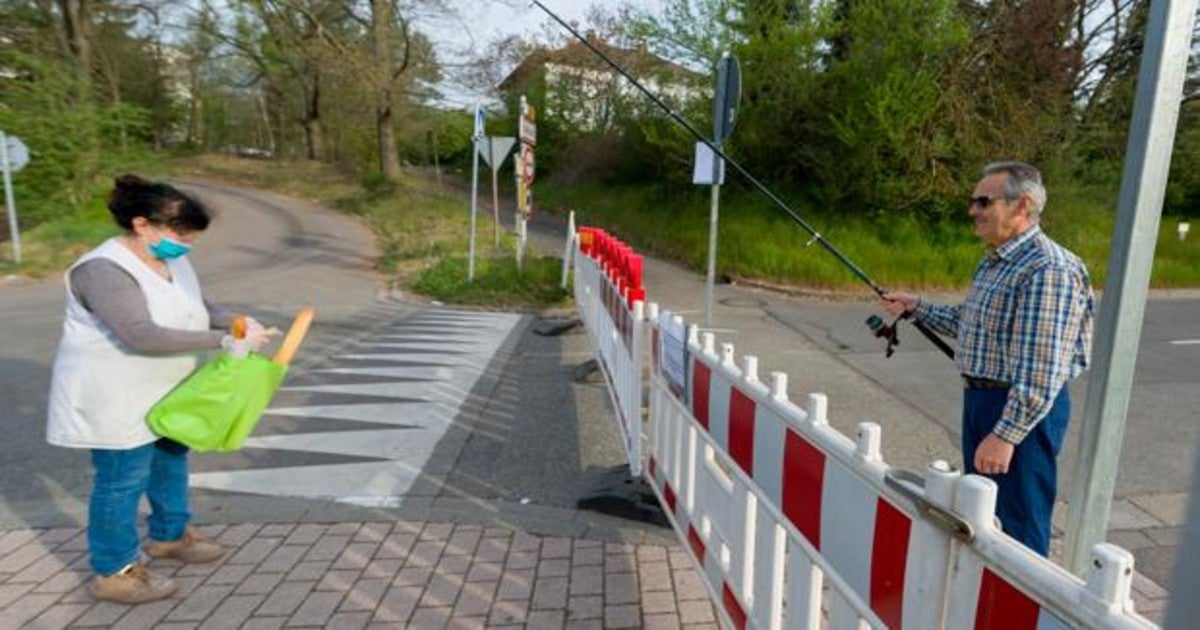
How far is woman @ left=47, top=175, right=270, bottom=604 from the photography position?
2684mm

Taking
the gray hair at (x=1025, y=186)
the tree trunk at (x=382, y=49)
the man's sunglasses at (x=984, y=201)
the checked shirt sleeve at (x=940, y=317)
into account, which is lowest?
the checked shirt sleeve at (x=940, y=317)

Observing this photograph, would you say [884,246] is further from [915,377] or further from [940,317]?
[940,317]

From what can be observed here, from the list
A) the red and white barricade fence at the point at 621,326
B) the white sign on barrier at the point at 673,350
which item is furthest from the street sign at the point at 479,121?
the white sign on barrier at the point at 673,350

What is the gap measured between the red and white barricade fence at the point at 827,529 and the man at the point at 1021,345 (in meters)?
0.90

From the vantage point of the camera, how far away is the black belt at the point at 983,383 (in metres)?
2.57

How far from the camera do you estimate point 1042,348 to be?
7.88 feet

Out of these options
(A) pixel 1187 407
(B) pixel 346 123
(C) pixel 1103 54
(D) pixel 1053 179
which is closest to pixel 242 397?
(A) pixel 1187 407

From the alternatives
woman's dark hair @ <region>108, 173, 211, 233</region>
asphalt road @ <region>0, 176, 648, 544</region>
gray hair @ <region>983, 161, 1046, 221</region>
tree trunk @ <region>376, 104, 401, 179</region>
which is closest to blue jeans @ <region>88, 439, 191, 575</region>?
asphalt road @ <region>0, 176, 648, 544</region>

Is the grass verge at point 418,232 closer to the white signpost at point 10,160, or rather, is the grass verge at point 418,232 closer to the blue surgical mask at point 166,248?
the white signpost at point 10,160

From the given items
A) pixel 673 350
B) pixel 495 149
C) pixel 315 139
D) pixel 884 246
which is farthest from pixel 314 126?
pixel 673 350

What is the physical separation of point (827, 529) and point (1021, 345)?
117 centimetres

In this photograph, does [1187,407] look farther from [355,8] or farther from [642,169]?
[355,8]

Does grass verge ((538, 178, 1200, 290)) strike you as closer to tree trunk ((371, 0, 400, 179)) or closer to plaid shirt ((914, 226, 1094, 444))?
plaid shirt ((914, 226, 1094, 444))

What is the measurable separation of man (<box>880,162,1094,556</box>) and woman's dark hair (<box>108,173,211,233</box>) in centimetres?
307
